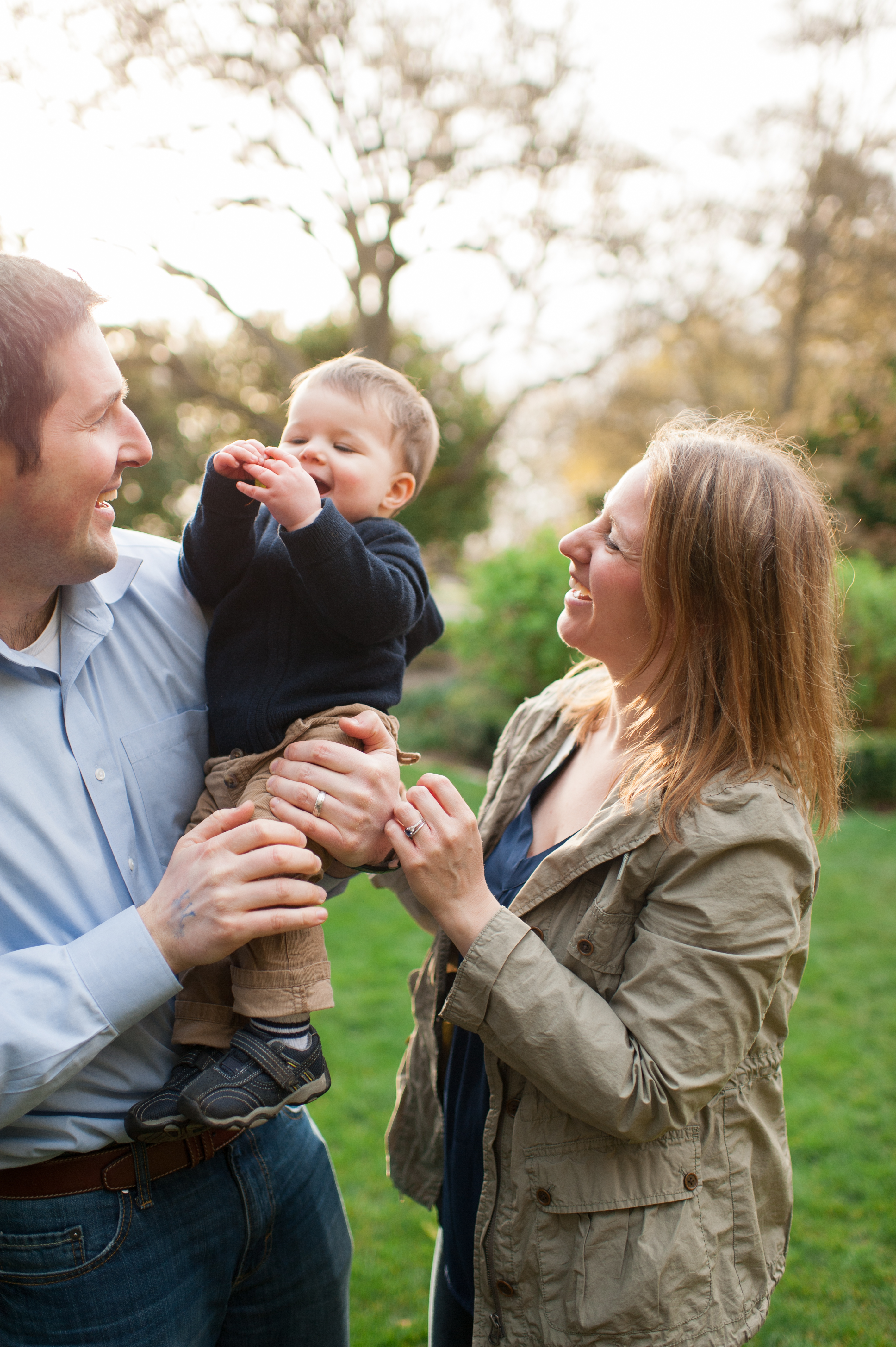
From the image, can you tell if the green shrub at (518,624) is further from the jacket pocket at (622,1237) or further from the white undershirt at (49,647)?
the white undershirt at (49,647)

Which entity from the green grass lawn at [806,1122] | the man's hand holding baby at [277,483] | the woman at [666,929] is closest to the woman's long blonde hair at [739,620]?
the woman at [666,929]

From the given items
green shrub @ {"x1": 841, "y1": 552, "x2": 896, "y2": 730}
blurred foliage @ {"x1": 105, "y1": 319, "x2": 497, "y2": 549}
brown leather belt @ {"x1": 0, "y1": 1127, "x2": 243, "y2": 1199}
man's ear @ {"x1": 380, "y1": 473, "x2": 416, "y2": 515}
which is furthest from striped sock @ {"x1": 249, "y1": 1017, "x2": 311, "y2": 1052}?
blurred foliage @ {"x1": 105, "y1": 319, "x2": 497, "y2": 549}

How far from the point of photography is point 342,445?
2121 mm

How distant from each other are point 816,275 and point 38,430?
22.1 meters

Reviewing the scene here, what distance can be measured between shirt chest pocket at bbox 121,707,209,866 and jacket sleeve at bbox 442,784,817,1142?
0.63 m

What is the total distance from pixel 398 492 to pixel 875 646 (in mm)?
9193

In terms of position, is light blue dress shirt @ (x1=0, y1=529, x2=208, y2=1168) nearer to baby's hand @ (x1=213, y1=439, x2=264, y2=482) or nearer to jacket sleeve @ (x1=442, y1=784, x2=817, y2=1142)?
baby's hand @ (x1=213, y1=439, x2=264, y2=482)

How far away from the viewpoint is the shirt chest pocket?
65.3 inches

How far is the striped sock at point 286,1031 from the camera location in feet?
5.24

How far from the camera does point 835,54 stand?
56.3ft

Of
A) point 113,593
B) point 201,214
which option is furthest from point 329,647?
point 201,214

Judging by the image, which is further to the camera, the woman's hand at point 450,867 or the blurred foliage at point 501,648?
the blurred foliage at point 501,648

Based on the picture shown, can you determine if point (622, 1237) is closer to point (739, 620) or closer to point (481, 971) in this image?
point (481, 971)

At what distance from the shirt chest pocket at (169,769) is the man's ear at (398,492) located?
2.39ft
